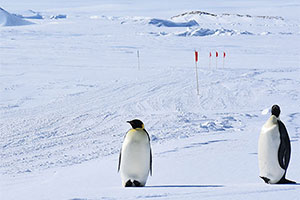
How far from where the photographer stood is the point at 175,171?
460cm

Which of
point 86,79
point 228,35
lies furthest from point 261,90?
point 228,35

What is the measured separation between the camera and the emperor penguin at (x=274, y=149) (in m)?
3.43

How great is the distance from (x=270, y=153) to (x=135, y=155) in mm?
1027

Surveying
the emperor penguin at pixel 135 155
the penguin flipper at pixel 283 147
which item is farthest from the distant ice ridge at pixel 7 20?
the penguin flipper at pixel 283 147

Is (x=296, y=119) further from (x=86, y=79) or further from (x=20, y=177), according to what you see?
(x=86, y=79)

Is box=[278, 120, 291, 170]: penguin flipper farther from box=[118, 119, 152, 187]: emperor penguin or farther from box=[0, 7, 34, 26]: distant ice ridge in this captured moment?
box=[0, 7, 34, 26]: distant ice ridge

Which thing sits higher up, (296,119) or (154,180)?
(154,180)

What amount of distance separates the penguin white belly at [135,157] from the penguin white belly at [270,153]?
88 centimetres

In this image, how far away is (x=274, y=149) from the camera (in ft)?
11.4

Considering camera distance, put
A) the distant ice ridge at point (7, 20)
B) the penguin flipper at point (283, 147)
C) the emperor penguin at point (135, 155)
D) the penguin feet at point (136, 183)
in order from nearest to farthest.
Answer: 1. the penguin flipper at point (283, 147)
2. the emperor penguin at point (135, 155)
3. the penguin feet at point (136, 183)
4. the distant ice ridge at point (7, 20)

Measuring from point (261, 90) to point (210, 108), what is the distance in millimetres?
2382

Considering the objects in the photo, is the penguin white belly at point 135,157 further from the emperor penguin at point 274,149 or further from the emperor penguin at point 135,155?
the emperor penguin at point 274,149

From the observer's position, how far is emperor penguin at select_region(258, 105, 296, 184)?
3426 millimetres

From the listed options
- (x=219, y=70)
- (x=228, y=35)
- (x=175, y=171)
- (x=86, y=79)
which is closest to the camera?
(x=175, y=171)
